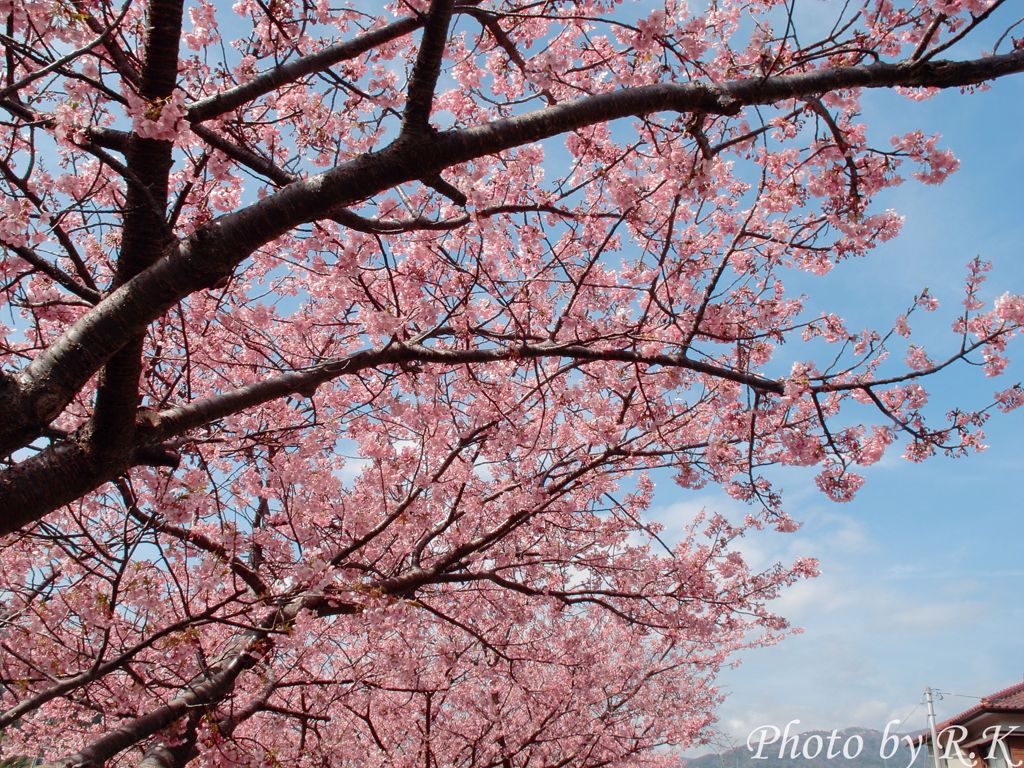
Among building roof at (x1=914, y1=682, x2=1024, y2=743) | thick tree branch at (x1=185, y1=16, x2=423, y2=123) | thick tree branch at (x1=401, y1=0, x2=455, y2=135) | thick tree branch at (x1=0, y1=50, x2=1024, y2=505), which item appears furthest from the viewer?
building roof at (x1=914, y1=682, x2=1024, y2=743)

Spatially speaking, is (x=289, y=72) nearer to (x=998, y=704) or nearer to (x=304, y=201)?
(x=304, y=201)

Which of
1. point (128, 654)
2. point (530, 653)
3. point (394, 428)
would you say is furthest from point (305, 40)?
point (530, 653)

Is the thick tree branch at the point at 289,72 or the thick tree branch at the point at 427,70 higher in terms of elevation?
the thick tree branch at the point at 289,72

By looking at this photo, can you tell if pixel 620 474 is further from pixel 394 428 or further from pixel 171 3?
pixel 171 3

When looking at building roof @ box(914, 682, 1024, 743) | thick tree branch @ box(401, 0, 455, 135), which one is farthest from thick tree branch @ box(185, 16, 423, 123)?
building roof @ box(914, 682, 1024, 743)

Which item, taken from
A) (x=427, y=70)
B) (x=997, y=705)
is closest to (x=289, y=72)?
(x=427, y=70)

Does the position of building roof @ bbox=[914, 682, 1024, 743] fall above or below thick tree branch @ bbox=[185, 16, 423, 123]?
below

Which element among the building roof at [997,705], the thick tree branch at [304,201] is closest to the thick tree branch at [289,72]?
the thick tree branch at [304,201]

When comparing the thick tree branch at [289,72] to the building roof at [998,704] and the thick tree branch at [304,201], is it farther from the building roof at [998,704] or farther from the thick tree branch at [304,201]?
the building roof at [998,704]

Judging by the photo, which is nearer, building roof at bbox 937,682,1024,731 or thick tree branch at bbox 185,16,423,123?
thick tree branch at bbox 185,16,423,123

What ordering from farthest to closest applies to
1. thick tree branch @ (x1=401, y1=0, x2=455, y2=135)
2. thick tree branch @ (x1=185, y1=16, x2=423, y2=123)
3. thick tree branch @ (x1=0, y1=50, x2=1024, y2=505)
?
thick tree branch @ (x1=185, y1=16, x2=423, y2=123) → thick tree branch @ (x1=401, y1=0, x2=455, y2=135) → thick tree branch @ (x1=0, y1=50, x2=1024, y2=505)

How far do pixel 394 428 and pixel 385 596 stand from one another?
251cm

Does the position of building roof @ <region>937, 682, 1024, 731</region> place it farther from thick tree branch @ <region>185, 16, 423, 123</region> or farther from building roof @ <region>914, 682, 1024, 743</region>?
thick tree branch @ <region>185, 16, 423, 123</region>

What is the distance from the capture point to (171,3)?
2.79 m
